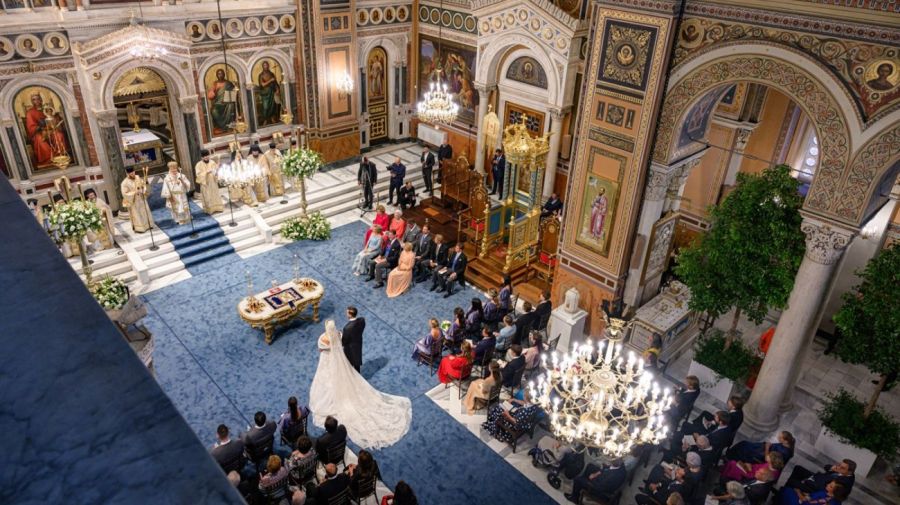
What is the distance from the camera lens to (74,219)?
13672mm

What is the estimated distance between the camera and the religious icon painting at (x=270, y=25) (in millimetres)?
18047

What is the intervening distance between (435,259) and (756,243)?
303 inches

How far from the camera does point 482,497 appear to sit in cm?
984

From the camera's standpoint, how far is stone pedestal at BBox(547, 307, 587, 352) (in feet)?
42.3

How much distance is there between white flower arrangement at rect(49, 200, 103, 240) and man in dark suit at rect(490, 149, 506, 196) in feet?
34.9

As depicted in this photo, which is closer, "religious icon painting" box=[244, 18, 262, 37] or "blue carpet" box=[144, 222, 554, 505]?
"blue carpet" box=[144, 222, 554, 505]

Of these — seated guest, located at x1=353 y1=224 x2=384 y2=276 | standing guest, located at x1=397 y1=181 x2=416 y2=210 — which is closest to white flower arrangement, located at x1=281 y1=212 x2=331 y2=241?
seated guest, located at x1=353 y1=224 x2=384 y2=276

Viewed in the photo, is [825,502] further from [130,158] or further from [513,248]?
[130,158]

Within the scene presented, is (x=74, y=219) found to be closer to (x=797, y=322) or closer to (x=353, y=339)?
(x=353, y=339)

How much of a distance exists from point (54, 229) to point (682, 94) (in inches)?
534

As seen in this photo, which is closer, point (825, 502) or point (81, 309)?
point (81, 309)

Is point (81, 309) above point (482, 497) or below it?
above

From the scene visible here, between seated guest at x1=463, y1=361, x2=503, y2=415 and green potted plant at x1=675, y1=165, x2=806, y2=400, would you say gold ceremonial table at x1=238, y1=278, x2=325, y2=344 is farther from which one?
green potted plant at x1=675, y1=165, x2=806, y2=400

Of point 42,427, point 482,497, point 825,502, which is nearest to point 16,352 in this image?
point 42,427
